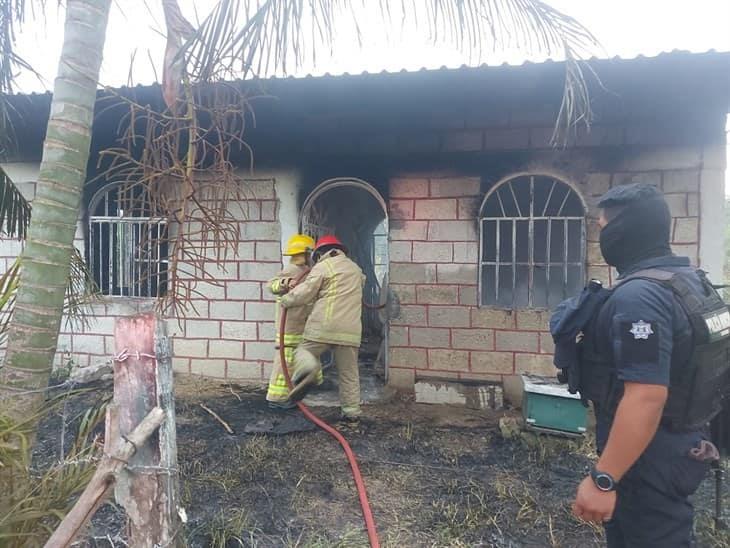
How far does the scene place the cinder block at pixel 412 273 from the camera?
4.90 metres

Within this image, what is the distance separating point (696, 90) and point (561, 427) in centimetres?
325

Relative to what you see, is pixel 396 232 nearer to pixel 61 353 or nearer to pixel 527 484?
pixel 527 484

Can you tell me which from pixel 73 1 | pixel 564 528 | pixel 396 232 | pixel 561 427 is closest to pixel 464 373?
pixel 561 427

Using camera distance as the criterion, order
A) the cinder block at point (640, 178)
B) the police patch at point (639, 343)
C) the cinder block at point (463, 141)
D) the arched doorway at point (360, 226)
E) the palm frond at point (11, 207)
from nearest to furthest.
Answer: the police patch at point (639, 343) < the palm frond at point (11, 207) < the cinder block at point (640, 178) < the cinder block at point (463, 141) < the arched doorway at point (360, 226)

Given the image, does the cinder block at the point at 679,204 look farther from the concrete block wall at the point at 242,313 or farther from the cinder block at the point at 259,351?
the cinder block at the point at 259,351

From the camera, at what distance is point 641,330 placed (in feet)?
5.01

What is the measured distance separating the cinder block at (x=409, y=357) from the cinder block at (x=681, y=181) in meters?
2.83

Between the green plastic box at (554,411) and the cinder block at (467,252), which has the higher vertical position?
the cinder block at (467,252)

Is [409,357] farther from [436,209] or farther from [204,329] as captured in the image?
[204,329]

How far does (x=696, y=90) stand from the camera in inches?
165

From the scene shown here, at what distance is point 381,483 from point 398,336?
191cm

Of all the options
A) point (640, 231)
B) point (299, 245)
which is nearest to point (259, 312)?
point (299, 245)

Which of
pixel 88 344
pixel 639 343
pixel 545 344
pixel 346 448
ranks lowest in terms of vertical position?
pixel 346 448

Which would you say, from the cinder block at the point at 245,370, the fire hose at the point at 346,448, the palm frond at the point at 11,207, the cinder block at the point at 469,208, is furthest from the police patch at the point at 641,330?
the cinder block at the point at 245,370
